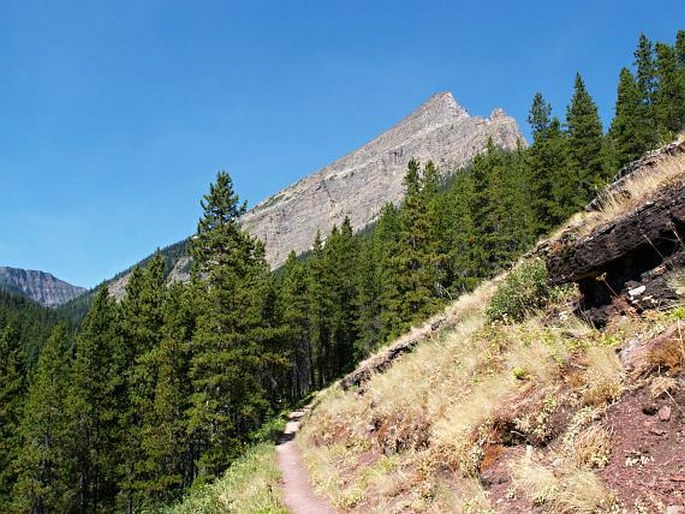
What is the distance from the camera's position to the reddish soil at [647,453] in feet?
14.0

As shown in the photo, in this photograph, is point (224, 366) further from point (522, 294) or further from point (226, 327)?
point (522, 294)

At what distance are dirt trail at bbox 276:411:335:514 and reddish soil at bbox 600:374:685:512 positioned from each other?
23.3ft

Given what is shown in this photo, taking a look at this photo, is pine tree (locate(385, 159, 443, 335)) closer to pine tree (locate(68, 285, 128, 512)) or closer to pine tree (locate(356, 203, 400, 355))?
pine tree (locate(356, 203, 400, 355))

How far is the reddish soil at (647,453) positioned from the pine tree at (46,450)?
37021 mm

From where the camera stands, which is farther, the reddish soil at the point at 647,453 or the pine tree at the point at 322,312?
the pine tree at the point at 322,312

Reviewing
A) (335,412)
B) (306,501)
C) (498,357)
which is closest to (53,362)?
(335,412)

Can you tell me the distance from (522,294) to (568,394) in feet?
18.5

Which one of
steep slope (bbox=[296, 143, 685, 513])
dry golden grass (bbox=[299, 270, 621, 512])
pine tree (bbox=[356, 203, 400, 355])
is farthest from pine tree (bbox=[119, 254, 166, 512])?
steep slope (bbox=[296, 143, 685, 513])

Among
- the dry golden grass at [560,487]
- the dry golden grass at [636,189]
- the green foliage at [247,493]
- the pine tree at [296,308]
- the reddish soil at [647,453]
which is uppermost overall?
the pine tree at [296,308]

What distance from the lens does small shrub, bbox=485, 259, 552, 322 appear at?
11172 millimetres

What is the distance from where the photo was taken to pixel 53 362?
1423 inches

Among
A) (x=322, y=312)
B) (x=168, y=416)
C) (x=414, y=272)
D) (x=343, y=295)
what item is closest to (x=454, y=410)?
(x=168, y=416)

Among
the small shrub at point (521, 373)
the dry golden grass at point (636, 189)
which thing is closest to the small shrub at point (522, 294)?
the dry golden grass at point (636, 189)

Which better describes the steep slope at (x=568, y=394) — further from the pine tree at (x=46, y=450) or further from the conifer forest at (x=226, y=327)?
the pine tree at (x=46, y=450)
